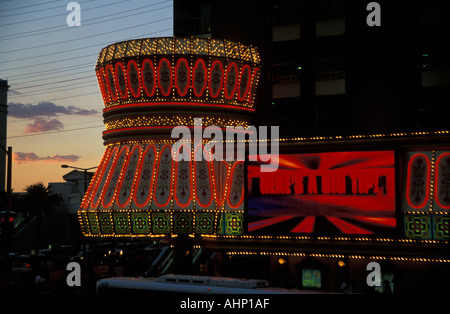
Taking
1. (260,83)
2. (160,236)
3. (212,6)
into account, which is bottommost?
(160,236)

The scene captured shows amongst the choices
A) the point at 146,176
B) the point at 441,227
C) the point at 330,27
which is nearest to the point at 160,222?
the point at 146,176

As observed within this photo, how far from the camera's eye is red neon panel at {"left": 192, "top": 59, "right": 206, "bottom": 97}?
108 ft

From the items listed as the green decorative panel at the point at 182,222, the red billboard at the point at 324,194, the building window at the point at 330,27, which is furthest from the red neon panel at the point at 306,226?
the building window at the point at 330,27

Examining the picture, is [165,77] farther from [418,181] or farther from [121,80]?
[418,181]

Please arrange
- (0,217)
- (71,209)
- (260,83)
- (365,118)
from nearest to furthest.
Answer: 1. (0,217)
2. (365,118)
3. (260,83)
4. (71,209)

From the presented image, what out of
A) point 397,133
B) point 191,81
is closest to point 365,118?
point 397,133

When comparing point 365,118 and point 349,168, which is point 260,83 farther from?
point 349,168

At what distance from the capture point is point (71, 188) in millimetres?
92062

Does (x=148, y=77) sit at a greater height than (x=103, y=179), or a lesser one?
greater

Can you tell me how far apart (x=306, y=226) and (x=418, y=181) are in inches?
209

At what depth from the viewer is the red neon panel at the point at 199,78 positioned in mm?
32875

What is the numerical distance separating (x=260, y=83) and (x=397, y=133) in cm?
1187

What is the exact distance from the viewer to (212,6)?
40125mm

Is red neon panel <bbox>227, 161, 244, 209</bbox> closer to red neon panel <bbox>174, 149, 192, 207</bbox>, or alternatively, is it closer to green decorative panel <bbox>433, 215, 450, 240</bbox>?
red neon panel <bbox>174, 149, 192, 207</bbox>
